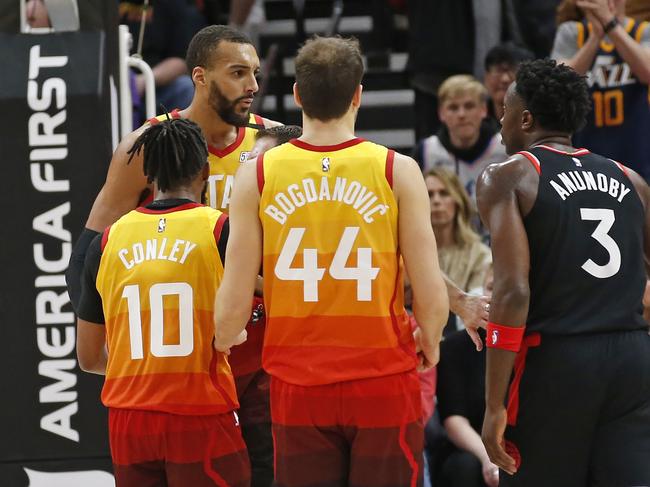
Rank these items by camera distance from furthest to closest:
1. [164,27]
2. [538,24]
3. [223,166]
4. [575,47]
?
[538,24], [164,27], [575,47], [223,166]

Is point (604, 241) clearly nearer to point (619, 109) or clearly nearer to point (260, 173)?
point (260, 173)

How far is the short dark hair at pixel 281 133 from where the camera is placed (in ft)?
15.1

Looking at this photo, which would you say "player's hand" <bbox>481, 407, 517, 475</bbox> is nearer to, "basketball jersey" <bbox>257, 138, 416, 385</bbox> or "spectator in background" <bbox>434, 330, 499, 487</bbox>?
"basketball jersey" <bbox>257, 138, 416, 385</bbox>

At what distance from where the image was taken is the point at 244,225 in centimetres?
378

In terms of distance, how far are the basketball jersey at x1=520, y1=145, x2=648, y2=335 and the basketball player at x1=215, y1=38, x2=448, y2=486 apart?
0.47 metres

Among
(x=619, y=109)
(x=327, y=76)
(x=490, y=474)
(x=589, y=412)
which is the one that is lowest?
(x=490, y=474)

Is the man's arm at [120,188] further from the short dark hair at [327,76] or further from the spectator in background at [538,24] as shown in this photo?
the spectator in background at [538,24]

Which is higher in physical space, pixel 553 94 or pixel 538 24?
pixel 538 24

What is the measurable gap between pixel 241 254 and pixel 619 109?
13.6 ft

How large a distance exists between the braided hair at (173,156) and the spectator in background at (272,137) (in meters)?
0.39

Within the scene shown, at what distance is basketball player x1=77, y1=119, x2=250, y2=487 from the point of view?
3996mm

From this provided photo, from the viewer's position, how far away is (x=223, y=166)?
496 centimetres

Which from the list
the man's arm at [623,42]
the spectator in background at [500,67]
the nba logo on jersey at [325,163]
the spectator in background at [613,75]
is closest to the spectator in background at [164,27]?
the spectator in background at [500,67]

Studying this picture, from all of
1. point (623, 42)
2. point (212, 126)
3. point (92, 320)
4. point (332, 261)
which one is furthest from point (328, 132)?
point (623, 42)
